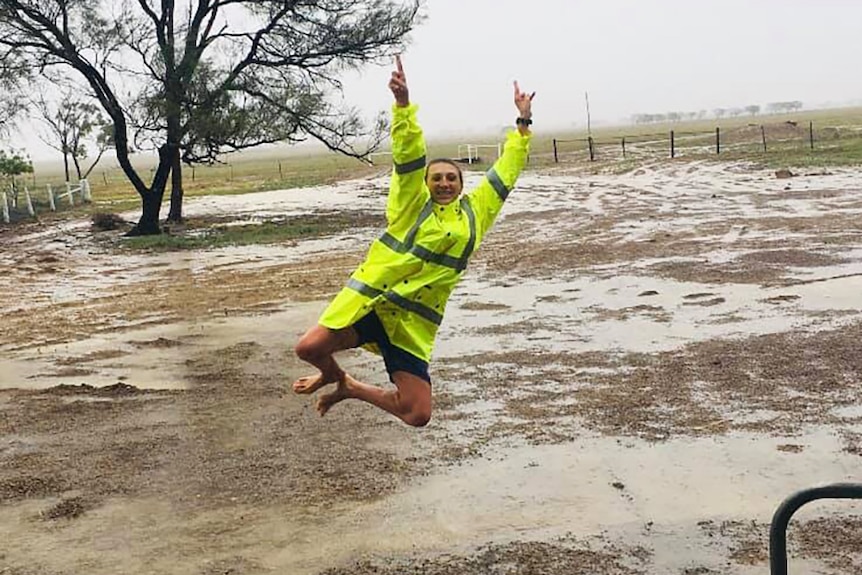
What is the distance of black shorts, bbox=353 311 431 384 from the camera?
468 centimetres

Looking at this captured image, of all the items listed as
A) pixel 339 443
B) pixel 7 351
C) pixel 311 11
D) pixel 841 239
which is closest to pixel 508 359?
pixel 339 443

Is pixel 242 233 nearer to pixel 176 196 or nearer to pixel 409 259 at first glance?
pixel 176 196

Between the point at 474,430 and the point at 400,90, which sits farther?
the point at 474,430

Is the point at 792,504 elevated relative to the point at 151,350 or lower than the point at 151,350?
elevated

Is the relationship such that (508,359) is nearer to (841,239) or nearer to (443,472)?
(443,472)

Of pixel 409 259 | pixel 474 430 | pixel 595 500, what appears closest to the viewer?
pixel 409 259

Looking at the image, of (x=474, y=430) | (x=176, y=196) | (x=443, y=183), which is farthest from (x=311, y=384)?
(x=176, y=196)

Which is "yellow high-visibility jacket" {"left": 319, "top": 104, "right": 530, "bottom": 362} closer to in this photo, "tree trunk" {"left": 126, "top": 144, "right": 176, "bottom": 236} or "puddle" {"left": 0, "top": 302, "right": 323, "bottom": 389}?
"puddle" {"left": 0, "top": 302, "right": 323, "bottom": 389}

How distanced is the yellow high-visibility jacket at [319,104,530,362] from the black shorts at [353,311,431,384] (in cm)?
3

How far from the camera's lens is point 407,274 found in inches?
180

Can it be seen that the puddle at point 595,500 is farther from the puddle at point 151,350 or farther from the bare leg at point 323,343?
the puddle at point 151,350

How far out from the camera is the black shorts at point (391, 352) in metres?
4.68

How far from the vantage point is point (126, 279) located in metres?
16.3

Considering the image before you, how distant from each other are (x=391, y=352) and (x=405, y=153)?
94 centimetres
